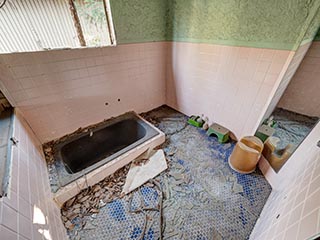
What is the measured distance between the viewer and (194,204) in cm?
127

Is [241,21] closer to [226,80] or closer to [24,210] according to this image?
[226,80]

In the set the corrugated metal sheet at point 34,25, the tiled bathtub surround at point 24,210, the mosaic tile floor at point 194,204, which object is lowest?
the mosaic tile floor at point 194,204

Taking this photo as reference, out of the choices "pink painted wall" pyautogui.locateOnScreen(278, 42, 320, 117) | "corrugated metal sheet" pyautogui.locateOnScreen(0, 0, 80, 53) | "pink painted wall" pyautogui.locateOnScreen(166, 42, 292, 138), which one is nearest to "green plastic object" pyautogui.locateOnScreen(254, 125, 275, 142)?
"pink painted wall" pyautogui.locateOnScreen(166, 42, 292, 138)

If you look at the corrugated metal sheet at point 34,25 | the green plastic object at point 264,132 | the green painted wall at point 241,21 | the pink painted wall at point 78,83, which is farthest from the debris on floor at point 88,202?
the green painted wall at point 241,21

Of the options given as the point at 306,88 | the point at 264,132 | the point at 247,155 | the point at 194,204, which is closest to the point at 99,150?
the point at 194,204

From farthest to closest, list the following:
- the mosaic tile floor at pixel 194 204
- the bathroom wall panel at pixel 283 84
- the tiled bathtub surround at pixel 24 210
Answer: the bathroom wall panel at pixel 283 84, the mosaic tile floor at pixel 194 204, the tiled bathtub surround at pixel 24 210

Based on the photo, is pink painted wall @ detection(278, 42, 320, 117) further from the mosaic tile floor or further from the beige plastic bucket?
the mosaic tile floor

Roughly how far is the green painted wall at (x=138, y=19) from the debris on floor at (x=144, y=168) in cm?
139

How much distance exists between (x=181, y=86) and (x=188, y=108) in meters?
0.37

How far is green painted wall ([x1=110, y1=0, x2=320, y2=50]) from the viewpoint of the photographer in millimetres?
→ 1116

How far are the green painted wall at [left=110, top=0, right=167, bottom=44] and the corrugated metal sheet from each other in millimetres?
483

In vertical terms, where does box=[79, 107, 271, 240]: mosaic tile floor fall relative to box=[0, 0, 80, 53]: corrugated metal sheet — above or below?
below

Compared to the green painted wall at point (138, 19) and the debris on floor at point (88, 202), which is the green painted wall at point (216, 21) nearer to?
the green painted wall at point (138, 19)

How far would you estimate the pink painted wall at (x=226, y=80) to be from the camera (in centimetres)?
135
